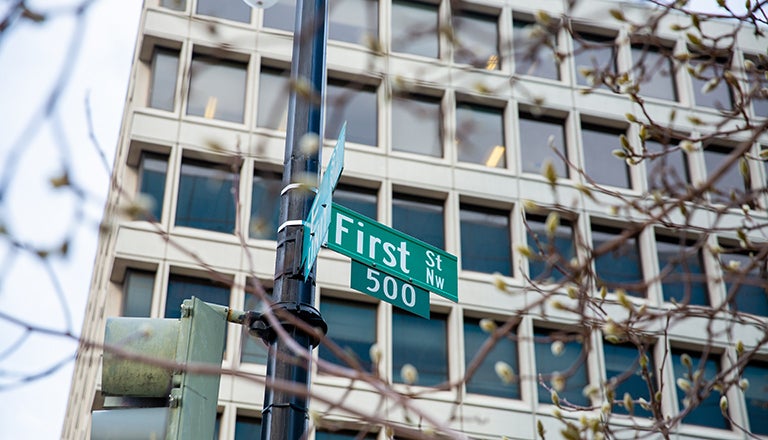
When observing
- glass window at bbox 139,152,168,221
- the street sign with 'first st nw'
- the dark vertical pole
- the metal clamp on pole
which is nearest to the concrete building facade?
glass window at bbox 139,152,168,221

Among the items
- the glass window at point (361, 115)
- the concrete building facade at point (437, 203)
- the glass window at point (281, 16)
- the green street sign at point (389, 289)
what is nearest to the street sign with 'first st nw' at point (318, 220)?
the green street sign at point (389, 289)

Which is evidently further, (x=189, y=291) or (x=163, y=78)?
(x=163, y=78)

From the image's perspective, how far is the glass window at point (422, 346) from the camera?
21875 millimetres

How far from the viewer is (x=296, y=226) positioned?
586 cm

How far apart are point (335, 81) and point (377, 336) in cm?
638

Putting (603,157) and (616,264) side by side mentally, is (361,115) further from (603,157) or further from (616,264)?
(616,264)

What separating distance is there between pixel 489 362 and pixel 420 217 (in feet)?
12.3

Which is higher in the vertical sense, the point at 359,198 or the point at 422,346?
the point at 359,198

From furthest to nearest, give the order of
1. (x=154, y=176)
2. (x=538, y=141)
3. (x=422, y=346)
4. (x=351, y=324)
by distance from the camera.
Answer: (x=538, y=141) → (x=154, y=176) → (x=422, y=346) → (x=351, y=324)

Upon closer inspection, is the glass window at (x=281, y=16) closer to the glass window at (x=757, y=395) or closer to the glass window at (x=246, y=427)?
the glass window at (x=246, y=427)

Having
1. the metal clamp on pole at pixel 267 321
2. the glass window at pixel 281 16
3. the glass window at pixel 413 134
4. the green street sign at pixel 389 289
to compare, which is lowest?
the metal clamp on pole at pixel 267 321

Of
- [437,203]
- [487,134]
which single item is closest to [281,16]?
[487,134]

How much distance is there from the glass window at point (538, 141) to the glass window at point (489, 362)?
4.55m

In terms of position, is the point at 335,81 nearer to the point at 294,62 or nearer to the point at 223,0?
the point at 223,0
